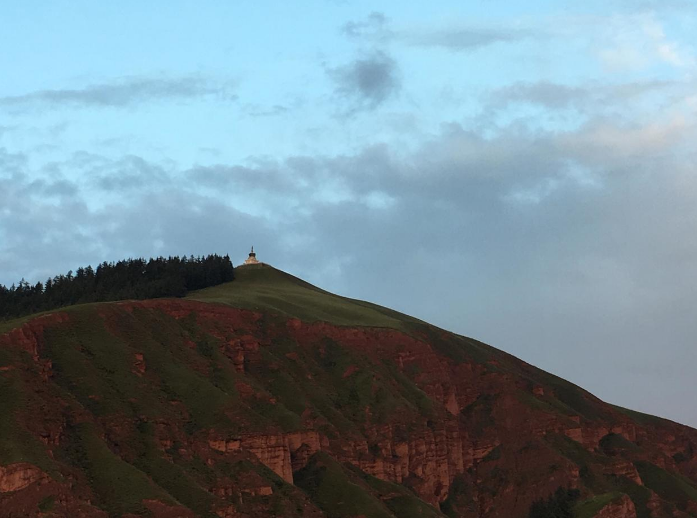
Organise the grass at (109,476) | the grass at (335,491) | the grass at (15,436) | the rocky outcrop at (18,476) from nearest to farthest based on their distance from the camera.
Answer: the rocky outcrop at (18,476) → the grass at (15,436) → the grass at (109,476) → the grass at (335,491)

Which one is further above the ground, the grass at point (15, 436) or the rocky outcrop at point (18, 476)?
the grass at point (15, 436)

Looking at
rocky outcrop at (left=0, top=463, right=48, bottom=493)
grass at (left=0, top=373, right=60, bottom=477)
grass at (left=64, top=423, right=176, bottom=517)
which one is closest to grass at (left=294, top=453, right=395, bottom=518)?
grass at (left=64, top=423, right=176, bottom=517)

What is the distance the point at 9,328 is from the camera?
568 feet

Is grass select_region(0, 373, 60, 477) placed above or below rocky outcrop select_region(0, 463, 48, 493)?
above

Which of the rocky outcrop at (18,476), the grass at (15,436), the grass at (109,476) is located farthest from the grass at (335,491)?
the rocky outcrop at (18,476)

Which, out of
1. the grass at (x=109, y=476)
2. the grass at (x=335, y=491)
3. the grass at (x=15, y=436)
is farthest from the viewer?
the grass at (x=335, y=491)

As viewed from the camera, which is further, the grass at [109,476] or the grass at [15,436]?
the grass at [109,476]

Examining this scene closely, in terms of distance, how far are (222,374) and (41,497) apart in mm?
51366

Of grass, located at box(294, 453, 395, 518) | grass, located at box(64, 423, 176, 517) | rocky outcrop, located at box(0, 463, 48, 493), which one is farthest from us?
grass, located at box(294, 453, 395, 518)

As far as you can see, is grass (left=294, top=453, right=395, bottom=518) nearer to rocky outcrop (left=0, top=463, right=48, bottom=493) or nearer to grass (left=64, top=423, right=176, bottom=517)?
grass (left=64, top=423, right=176, bottom=517)

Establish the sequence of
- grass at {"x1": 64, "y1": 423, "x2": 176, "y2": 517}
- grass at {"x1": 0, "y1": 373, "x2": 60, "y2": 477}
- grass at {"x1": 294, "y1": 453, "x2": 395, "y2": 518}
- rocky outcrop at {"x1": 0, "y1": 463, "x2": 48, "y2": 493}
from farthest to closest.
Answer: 1. grass at {"x1": 294, "y1": 453, "x2": 395, "y2": 518}
2. grass at {"x1": 64, "y1": 423, "x2": 176, "y2": 517}
3. grass at {"x1": 0, "y1": 373, "x2": 60, "y2": 477}
4. rocky outcrop at {"x1": 0, "y1": 463, "x2": 48, "y2": 493}

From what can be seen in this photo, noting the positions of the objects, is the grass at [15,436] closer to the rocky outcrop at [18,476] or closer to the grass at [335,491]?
the rocky outcrop at [18,476]

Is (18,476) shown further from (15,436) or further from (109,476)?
(109,476)

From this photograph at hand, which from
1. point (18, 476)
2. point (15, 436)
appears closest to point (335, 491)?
point (15, 436)
